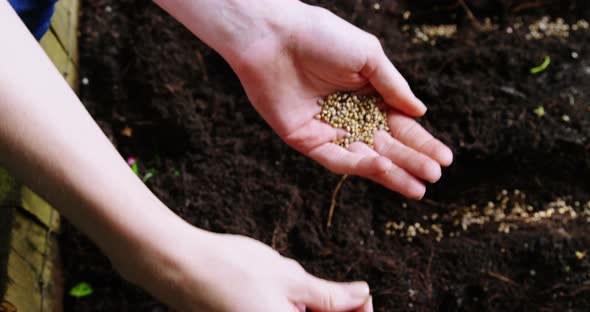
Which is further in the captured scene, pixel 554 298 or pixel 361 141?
pixel 554 298

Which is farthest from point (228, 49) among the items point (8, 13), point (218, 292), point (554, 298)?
point (554, 298)

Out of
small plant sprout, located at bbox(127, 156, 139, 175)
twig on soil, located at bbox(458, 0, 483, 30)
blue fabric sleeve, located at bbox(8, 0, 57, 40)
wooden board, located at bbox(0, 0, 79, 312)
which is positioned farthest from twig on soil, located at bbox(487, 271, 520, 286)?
blue fabric sleeve, located at bbox(8, 0, 57, 40)

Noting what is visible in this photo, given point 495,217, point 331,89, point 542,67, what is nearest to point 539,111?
point 542,67

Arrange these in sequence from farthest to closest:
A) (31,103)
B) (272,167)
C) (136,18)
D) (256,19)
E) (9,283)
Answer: (136,18) < (272,167) < (256,19) < (9,283) < (31,103)

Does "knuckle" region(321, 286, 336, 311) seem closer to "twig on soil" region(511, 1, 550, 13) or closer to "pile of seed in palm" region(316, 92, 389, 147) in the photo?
"pile of seed in palm" region(316, 92, 389, 147)

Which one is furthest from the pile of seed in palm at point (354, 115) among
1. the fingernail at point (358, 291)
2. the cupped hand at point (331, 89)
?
the fingernail at point (358, 291)

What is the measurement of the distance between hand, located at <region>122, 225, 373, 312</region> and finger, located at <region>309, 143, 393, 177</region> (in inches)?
12.7

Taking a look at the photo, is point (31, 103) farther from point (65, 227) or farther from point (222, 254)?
point (65, 227)

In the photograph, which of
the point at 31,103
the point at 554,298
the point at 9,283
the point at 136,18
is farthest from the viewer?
the point at 136,18

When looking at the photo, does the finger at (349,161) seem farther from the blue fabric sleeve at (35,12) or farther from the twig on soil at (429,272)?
the blue fabric sleeve at (35,12)

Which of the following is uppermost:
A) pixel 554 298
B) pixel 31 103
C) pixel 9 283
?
pixel 31 103

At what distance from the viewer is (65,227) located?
1.59 metres

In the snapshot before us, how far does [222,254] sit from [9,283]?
59cm

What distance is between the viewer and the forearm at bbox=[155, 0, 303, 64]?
1455mm
